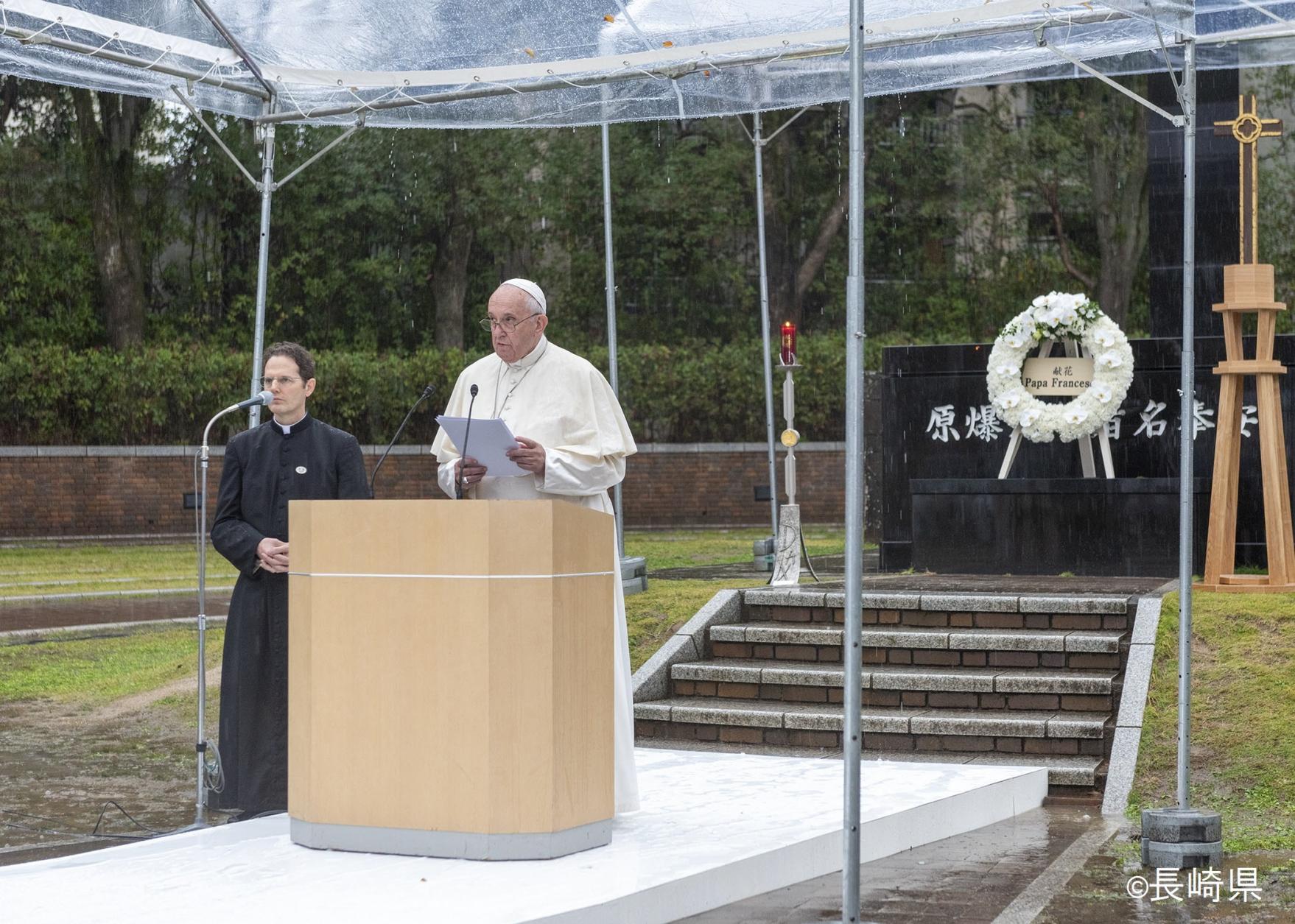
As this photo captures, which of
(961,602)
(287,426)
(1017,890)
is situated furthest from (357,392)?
(1017,890)

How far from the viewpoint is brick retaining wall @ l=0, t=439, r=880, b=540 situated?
91.7 ft

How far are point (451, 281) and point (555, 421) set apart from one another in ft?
92.1

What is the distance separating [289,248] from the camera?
33.6 m

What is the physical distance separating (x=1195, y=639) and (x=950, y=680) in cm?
153

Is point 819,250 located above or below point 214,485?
above

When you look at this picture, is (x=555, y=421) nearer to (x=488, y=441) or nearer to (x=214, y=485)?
(x=488, y=441)

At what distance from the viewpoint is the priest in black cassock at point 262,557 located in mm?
7141

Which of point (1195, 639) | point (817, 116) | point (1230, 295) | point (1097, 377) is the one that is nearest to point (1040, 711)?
point (1195, 639)

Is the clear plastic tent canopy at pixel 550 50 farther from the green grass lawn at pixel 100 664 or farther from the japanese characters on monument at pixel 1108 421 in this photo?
the green grass lawn at pixel 100 664

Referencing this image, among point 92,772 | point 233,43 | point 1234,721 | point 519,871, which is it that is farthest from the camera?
point 233,43

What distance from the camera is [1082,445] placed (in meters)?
13.3

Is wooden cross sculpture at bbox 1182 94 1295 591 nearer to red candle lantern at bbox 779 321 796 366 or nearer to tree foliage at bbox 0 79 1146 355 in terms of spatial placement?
red candle lantern at bbox 779 321 796 366

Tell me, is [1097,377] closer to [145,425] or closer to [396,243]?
[145,425]

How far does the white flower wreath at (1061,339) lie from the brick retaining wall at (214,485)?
52.0 ft
